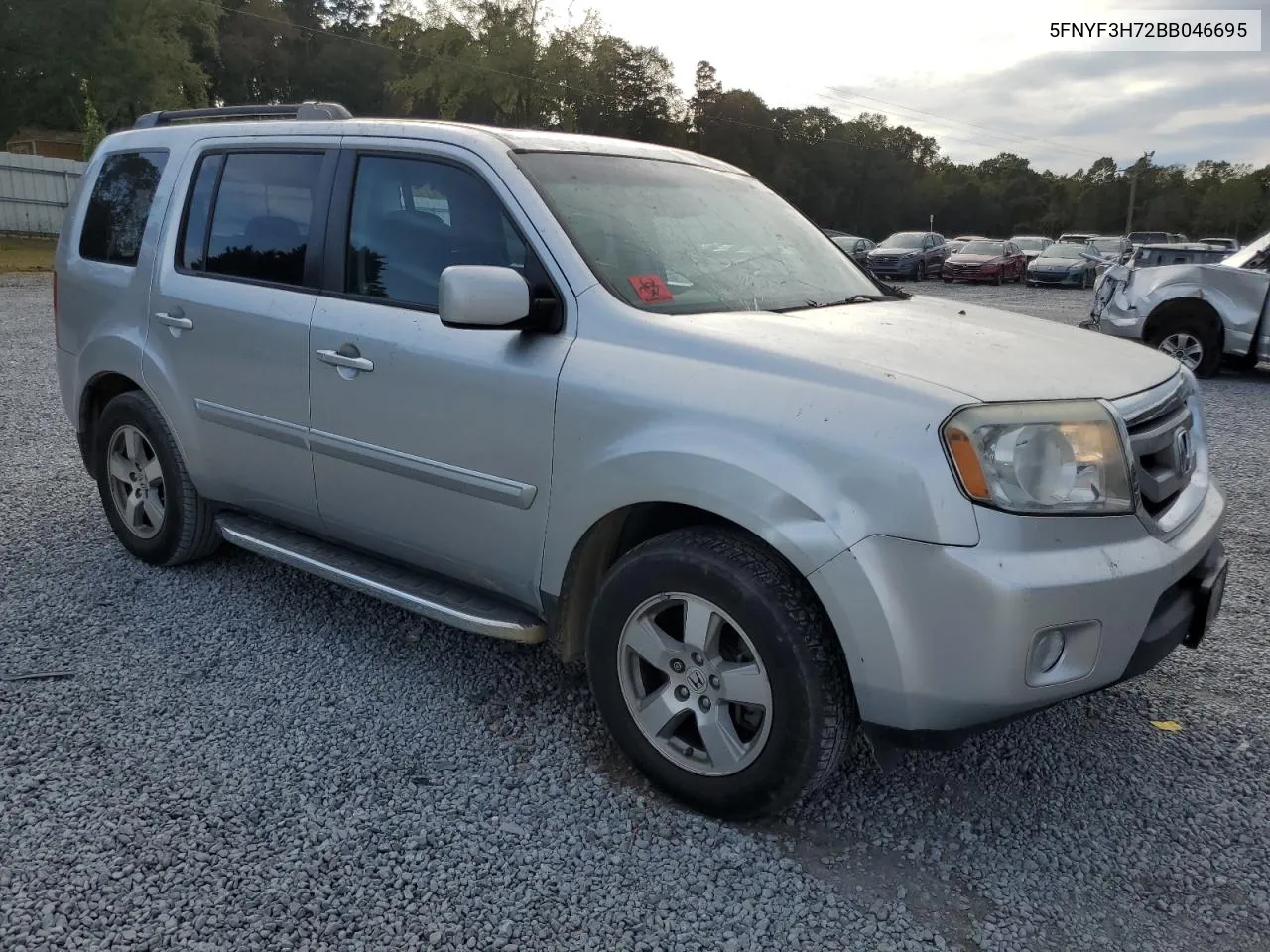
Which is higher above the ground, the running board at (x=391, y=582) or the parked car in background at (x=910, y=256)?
the running board at (x=391, y=582)

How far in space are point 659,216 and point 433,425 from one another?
1.00 meters

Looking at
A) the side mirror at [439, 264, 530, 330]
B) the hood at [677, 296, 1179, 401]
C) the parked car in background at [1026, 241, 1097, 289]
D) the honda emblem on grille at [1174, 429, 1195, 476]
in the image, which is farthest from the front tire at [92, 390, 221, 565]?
the parked car in background at [1026, 241, 1097, 289]

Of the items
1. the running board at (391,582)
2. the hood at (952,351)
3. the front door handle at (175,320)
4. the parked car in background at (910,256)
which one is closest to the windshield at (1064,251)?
the parked car in background at (910,256)

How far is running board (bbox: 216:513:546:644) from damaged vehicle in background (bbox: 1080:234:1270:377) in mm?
9628

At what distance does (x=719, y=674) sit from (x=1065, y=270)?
98.0 feet

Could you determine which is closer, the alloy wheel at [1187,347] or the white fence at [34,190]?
the alloy wheel at [1187,347]

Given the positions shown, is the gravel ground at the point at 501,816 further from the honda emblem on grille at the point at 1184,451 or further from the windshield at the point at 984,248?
the windshield at the point at 984,248

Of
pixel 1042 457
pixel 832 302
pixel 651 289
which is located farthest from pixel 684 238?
pixel 1042 457

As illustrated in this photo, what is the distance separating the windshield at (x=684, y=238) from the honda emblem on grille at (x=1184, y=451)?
3.77 ft

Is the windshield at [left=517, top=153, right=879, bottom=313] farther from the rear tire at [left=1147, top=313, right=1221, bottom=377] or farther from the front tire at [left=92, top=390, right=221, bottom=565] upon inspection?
the rear tire at [left=1147, top=313, right=1221, bottom=377]

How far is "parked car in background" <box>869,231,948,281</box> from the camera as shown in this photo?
96.5 ft

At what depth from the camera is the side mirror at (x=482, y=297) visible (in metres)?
A: 2.80

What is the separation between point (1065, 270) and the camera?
96.2 feet

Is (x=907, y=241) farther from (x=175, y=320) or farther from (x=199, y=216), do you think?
(x=175, y=320)
